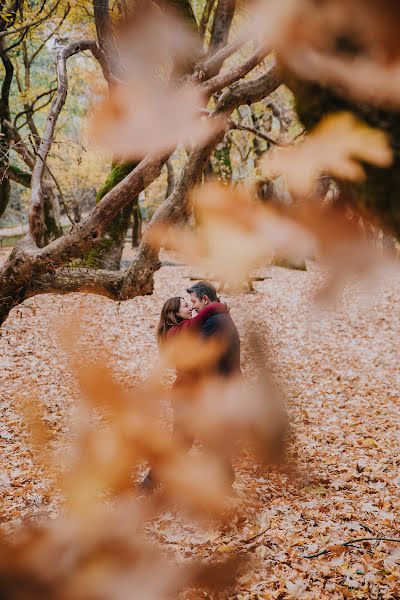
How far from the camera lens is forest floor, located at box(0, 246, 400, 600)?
2322 mm

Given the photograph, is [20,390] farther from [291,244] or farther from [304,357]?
[291,244]

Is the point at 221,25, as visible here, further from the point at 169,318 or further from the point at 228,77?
the point at 169,318

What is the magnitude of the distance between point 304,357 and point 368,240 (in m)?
7.85

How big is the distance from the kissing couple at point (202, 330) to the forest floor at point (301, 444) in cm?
18

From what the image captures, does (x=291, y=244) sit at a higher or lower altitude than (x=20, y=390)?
higher

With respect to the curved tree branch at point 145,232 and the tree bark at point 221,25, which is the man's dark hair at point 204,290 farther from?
the tree bark at point 221,25

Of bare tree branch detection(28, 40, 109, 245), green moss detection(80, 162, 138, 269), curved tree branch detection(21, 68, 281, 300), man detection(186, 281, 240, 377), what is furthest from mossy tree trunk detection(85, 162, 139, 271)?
man detection(186, 281, 240, 377)

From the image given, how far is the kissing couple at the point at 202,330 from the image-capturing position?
1567 mm

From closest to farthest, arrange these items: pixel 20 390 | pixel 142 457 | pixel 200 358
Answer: pixel 142 457, pixel 200 358, pixel 20 390

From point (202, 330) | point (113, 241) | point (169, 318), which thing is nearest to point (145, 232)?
point (169, 318)

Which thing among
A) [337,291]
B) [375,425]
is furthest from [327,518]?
[337,291]

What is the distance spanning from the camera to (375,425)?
18.8 feet

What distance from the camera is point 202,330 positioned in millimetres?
2121

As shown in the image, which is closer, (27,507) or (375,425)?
(27,507)
